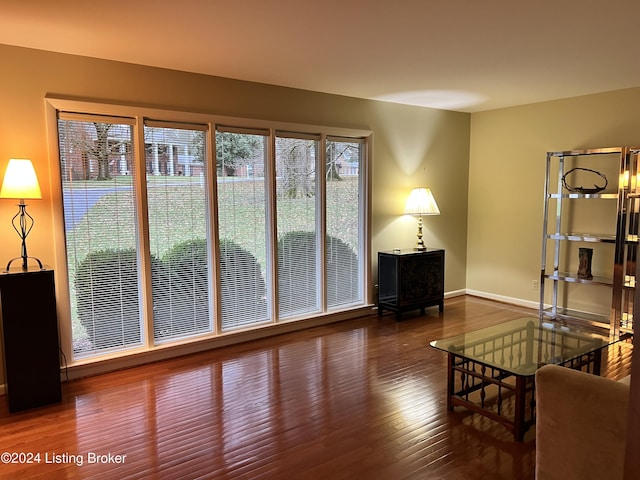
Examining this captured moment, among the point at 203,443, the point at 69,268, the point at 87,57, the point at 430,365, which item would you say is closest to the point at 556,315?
the point at 430,365

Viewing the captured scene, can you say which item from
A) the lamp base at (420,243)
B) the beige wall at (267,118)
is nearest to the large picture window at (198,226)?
the beige wall at (267,118)

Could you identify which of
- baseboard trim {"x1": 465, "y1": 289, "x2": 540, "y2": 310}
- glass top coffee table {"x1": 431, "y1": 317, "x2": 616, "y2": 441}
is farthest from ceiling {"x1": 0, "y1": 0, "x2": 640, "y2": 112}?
baseboard trim {"x1": 465, "y1": 289, "x2": 540, "y2": 310}

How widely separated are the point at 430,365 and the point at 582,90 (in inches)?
128

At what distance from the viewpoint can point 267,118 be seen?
4.22 meters

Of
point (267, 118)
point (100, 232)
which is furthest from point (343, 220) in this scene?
point (100, 232)

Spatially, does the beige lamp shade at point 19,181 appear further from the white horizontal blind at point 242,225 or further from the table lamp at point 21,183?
the white horizontal blind at point 242,225

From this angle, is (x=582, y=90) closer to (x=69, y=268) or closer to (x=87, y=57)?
(x=87, y=57)

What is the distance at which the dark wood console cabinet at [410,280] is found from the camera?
489 centimetres

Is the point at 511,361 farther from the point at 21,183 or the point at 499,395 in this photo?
the point at 21,183

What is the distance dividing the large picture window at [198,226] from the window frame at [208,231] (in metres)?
0.01

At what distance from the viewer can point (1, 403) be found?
3.03 m

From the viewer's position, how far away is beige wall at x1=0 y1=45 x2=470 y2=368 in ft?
10.2

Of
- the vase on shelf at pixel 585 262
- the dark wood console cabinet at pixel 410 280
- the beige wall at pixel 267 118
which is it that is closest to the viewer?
the beige wall at pixel 267 118

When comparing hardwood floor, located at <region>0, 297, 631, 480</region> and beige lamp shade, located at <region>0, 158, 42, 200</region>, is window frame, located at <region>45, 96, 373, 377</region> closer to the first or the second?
hardwood floor, located at <region>0, 297, 631, 480</region>
